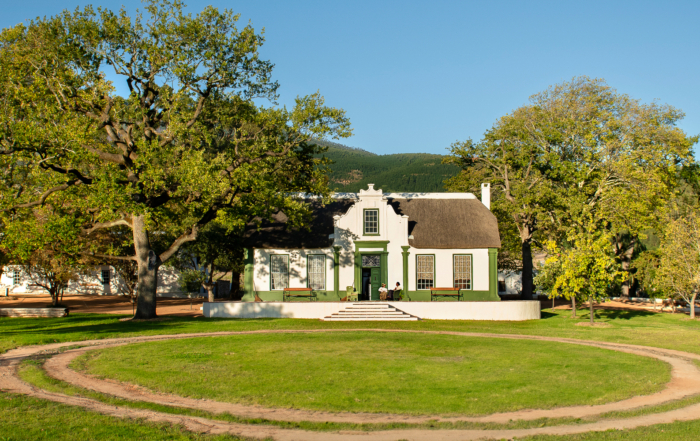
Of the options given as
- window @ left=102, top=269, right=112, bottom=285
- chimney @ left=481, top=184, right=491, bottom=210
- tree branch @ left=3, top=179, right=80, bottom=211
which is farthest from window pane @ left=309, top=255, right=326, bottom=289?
window @ left=102, top=269, right=112, bottom=285

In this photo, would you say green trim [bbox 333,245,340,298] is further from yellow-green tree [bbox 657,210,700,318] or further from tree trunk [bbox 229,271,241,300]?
yellow-green tree [bbox 657,210,700,318]

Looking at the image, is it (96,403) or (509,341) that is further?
(509,341)

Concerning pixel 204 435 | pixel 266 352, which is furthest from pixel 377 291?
pixel 204 435

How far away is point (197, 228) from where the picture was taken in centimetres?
2703

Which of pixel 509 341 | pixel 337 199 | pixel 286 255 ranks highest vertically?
pixel 337 199

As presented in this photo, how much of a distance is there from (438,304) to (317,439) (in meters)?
20.8

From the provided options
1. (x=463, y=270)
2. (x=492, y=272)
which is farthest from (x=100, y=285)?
(x=492, y=272)

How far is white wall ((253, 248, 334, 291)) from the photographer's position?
31.9 m

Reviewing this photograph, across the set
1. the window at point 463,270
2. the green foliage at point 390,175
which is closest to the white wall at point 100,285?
the window at point 463,270

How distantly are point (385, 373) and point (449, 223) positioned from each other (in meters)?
20.3

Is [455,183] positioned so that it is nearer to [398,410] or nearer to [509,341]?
[509,341]

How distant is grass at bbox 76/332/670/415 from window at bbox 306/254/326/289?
12527 mm

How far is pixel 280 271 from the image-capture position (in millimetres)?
32000

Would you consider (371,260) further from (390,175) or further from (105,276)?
(390,175)
